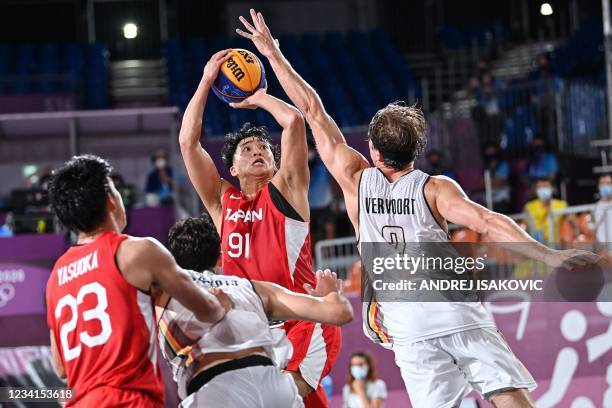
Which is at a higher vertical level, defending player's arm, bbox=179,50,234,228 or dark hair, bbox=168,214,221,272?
defending player's arm, bbox=179,50,234,228

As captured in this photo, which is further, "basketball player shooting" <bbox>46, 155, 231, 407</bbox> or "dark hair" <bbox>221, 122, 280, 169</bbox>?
"dark hair" <bbox>221, 122, 280, 169</bbox>

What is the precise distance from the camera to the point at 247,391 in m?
3.80

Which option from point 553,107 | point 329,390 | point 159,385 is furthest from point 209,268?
point 553,107

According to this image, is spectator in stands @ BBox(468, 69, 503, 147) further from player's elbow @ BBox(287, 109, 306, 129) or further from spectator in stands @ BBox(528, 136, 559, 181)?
player's elbow @ BBox(287, 109, 306, 129)

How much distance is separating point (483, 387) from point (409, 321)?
0.48 m

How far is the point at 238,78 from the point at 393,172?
1.18m

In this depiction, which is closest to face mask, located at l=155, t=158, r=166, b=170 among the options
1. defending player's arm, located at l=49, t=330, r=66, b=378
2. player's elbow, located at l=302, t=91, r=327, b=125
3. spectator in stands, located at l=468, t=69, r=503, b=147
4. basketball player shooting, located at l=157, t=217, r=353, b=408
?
spectator in stands, located at l=468, t=69, r=503, b=147

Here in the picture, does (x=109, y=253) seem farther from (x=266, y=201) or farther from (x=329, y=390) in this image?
(x=329, y=390)

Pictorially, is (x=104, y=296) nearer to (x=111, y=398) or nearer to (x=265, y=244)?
(x=111, y=398)

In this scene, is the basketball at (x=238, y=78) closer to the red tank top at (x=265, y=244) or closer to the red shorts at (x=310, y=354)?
the red tank top at (x=265, y=244)

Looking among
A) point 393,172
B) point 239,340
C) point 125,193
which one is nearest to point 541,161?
point 125,193

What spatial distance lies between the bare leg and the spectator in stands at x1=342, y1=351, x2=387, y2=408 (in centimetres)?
456

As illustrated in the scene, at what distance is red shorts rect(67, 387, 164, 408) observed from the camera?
362 centimetres

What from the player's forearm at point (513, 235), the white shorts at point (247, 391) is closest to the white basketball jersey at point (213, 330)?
the white shorts at point (247, 391)
